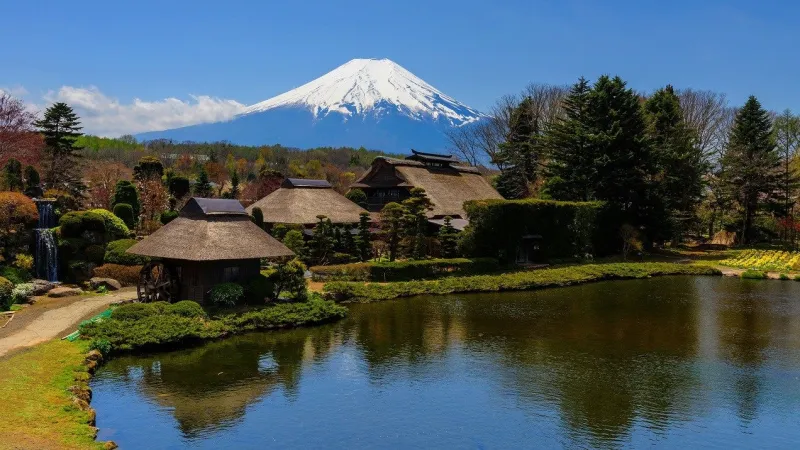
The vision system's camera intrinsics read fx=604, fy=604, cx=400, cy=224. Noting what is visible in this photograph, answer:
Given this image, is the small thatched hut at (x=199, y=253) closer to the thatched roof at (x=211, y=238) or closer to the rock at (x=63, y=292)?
the thatched roof at (x=211, y=238)

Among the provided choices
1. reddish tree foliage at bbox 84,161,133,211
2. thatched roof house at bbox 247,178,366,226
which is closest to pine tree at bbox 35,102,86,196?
reddish tree foliage at bbox 84,161,133,211

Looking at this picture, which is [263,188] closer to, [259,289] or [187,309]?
[259,289]

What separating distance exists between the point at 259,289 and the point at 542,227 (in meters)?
24.7

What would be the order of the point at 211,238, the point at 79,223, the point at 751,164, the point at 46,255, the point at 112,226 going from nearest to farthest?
1. the point at 211,238
2. the point at 46,255
3. the point at 79,223
4. the point at 112,226
5. the point at 751,164

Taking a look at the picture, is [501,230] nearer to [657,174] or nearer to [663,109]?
[657,174]

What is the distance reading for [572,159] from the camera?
5169cm

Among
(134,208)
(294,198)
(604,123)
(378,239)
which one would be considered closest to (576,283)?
A: (378,239)

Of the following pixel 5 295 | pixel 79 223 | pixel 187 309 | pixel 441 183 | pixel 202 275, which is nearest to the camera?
pixel 187 309

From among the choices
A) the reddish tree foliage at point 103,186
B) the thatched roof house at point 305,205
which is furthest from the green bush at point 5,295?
the reddish tree foliage at point 103,186

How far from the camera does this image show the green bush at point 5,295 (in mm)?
24297

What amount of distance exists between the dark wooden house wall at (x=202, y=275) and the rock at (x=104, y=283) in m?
5.63

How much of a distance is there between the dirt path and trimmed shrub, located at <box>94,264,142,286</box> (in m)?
1.79

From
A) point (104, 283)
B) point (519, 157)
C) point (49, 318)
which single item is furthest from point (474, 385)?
point (519, 157)

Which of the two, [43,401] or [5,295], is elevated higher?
[5,295]
